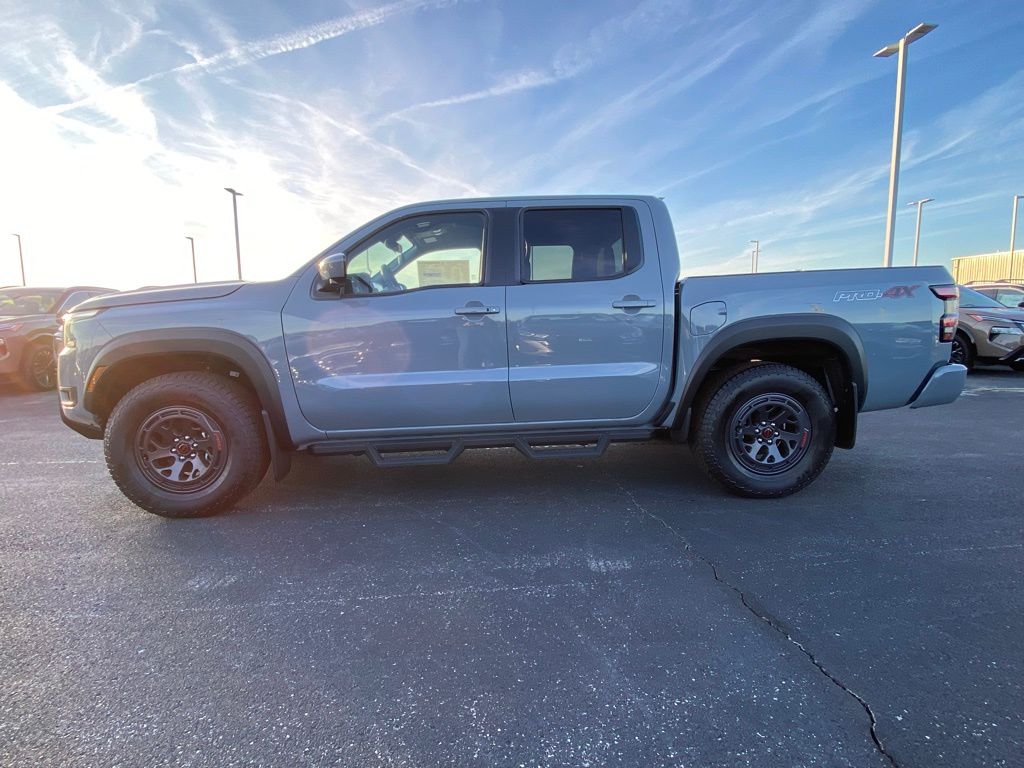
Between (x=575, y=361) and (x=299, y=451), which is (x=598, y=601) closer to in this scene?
(x=575, y=361)

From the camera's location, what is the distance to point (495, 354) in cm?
330

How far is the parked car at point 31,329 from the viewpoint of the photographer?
26.1 feet

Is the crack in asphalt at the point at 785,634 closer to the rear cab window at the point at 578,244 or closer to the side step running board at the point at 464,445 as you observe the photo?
the side step running board at the point at 464,445

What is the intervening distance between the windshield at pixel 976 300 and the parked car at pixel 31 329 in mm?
14618

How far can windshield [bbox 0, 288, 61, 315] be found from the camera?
847 centimetres

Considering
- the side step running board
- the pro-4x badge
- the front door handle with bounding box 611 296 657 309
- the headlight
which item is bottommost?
the side step running board

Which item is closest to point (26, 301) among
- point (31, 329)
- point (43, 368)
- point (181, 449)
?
point (31, 329)

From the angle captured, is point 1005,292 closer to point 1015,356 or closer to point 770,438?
point 1015,356

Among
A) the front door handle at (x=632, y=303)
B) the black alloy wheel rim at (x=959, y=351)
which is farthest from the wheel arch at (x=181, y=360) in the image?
the black alloy wheel rim at (x=959, y=351)

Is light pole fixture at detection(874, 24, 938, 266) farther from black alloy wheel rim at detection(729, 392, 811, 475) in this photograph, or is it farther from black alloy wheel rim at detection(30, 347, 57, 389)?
black alloy wheel rim at detection(30, 347, 57, 389)

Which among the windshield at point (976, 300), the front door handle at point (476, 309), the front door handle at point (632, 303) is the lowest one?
the front door handle at point (476, 309)

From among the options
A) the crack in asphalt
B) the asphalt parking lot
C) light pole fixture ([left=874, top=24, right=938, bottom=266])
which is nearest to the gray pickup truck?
the asphalt parking lot

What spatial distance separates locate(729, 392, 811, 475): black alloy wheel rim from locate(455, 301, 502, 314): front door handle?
180cm

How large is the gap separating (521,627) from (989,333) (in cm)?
1023
